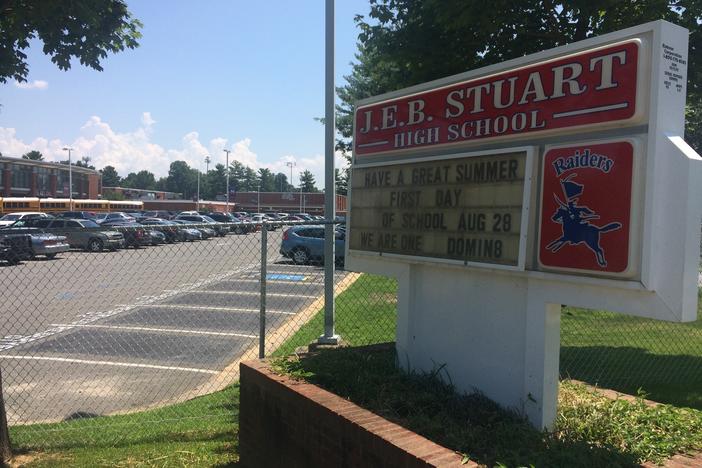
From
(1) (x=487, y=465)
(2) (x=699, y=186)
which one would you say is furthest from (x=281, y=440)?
(2) (x=699, y=186)

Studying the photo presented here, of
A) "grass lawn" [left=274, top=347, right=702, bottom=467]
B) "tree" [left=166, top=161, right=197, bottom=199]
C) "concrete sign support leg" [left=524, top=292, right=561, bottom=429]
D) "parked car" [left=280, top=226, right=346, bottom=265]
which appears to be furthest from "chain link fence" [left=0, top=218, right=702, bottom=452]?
"tree" [left=166, top=161, right=197, bottom=199]

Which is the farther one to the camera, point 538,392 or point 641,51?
point 538,392

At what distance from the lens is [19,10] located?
5.27m

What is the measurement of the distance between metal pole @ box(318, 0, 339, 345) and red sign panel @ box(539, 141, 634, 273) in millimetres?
3475

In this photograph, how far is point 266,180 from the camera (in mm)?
171000

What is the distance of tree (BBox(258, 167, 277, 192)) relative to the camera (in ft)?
548

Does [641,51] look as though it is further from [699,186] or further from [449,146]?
[449,146]

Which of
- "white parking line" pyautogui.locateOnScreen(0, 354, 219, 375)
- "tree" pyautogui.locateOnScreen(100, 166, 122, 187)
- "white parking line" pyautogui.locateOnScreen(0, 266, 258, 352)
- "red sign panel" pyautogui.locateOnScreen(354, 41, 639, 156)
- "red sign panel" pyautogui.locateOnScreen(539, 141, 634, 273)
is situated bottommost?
"white parking line" pyautogui.locateOnScreen(0, 354, 219, 375)

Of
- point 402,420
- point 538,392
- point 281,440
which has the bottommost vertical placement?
point 281,440

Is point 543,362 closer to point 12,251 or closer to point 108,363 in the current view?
point 108,363

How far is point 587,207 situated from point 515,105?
881mm

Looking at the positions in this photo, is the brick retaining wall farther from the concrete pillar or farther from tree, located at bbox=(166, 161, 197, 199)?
tree, located at bbox=(166, 161, 197, 199)

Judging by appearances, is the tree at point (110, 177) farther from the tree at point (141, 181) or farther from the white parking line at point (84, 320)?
the white parking line at point (84, 320)

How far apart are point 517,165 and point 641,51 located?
3.01 feet
